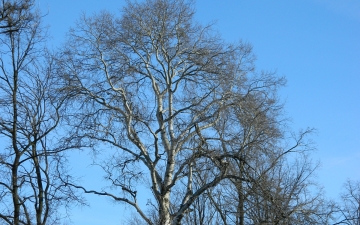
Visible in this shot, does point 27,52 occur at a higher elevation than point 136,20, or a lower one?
lower

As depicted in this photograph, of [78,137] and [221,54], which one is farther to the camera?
[221,54]

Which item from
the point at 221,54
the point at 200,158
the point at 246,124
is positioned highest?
the point at 221,54

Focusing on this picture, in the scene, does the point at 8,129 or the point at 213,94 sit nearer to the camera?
the point at 8,129

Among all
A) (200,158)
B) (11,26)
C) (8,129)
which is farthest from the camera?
(200,158)

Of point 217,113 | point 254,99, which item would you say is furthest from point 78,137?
point 254,99

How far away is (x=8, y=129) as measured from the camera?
17.6 metres

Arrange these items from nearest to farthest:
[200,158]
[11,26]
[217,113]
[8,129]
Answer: [11,26] < [8,129] < [200,158] < [217,113]

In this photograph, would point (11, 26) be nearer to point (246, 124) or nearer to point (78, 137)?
point (78, 137)

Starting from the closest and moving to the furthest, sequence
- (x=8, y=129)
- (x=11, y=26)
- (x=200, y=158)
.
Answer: (x=11, y=26)
(x=8, y=129)
(x=200, y=158)

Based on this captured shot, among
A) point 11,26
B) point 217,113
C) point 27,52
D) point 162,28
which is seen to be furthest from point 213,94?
point 11,26

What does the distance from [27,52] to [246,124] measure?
7039mm

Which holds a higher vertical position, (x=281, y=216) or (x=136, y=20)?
(x=136, y=20)

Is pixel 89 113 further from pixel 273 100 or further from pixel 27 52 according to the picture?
pixel 273 100

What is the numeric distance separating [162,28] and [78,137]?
4522mm
